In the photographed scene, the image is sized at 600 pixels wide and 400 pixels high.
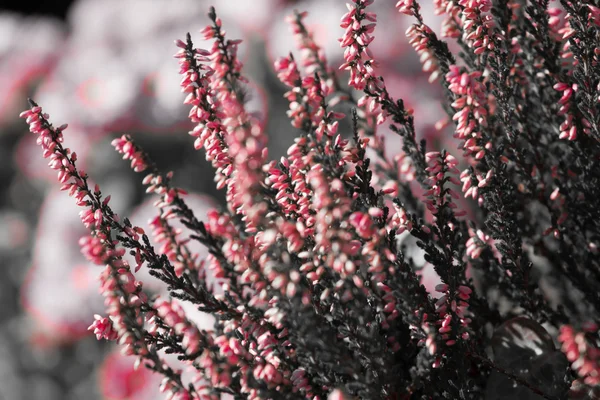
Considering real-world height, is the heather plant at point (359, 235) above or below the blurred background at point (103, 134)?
below

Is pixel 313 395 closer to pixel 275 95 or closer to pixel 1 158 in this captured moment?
pixel 275 95

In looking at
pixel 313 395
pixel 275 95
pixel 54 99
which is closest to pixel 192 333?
pixel 313 395

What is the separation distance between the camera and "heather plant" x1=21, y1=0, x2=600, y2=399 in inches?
47.1

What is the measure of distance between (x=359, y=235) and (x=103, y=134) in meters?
3.12

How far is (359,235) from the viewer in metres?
1.23

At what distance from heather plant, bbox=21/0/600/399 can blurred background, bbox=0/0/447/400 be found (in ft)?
4.47

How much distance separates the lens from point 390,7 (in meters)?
3.45

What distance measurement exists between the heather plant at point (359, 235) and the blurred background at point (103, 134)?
1.36 metres

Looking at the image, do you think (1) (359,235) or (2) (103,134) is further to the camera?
(2) (103,134)

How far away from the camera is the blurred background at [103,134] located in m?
3.44

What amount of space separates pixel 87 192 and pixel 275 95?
2440mm

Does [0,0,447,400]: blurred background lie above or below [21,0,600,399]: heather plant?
above

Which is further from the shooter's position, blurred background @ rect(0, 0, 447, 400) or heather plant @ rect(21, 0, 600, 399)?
blurred background @ rect(0, 0, 447, 400)

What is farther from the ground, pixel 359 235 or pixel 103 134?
pixel 103 134
